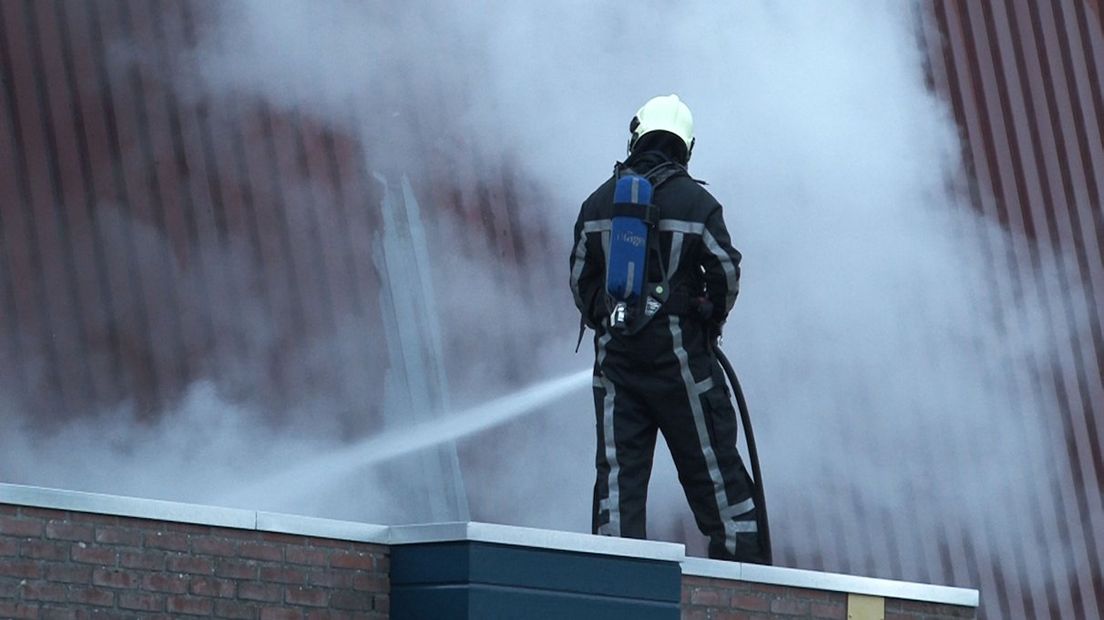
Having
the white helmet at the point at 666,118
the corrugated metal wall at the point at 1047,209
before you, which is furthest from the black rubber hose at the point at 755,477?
the corrugated metal wall at the point at 1047,209

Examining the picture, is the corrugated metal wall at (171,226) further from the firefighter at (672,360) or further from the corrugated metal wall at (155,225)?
the firefighter at (672,360)

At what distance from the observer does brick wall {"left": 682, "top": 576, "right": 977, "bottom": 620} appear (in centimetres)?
532

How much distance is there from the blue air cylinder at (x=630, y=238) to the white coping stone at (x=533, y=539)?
2.44 feet

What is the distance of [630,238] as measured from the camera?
5.26m

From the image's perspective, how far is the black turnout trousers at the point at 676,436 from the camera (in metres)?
5.36

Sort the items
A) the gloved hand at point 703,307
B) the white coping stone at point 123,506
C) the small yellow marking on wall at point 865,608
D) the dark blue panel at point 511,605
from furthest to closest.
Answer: the small yellow marking on wall at point 865,608 → the gloved hand at point 703,307 → the dark blue panel at point 511,605 → the white coping stone at point 123,506

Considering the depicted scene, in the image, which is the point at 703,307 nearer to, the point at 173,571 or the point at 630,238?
the point at 630,238

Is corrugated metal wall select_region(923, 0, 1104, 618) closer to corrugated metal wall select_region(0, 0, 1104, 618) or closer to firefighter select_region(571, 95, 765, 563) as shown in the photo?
corrugated metal wall select_region(0, 0, 1104, 618)

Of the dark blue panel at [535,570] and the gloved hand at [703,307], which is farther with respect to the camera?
the gloved hand at [703,307]

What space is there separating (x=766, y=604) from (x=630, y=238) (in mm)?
1180

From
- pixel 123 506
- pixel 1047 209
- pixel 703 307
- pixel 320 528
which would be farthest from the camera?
pixel 1047 209

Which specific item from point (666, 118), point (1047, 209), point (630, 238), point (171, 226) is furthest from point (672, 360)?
point (1047, 209)

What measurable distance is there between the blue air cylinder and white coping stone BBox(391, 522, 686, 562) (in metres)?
0.75

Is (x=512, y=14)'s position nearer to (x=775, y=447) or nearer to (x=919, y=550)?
(x=775, y=447)
